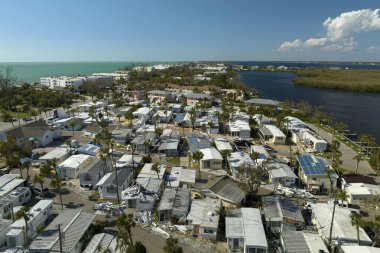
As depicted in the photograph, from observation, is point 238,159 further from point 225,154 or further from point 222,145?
point 222,145

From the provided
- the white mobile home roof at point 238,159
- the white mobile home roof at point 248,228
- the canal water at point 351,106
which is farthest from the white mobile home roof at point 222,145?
the canal water at point 351,106

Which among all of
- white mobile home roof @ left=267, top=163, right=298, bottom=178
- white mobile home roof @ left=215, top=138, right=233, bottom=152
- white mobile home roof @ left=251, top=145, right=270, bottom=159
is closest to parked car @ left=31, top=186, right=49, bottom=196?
white mobile home roof @ left=215, top=138, right=233, bottom=152

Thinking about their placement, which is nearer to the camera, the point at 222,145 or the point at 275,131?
the point at 222,145

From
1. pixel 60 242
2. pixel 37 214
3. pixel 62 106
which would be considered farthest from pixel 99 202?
pixel 62 106

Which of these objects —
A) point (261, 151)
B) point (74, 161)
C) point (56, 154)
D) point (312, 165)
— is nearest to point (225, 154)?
point (261, 151)

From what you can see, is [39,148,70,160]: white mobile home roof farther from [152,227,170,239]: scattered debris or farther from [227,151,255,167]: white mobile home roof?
[227,151,255,167]: white mobile home roof

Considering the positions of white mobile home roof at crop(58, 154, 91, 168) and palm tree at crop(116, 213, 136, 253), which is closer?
palm tree at crop(116, 213, 136, 253)
